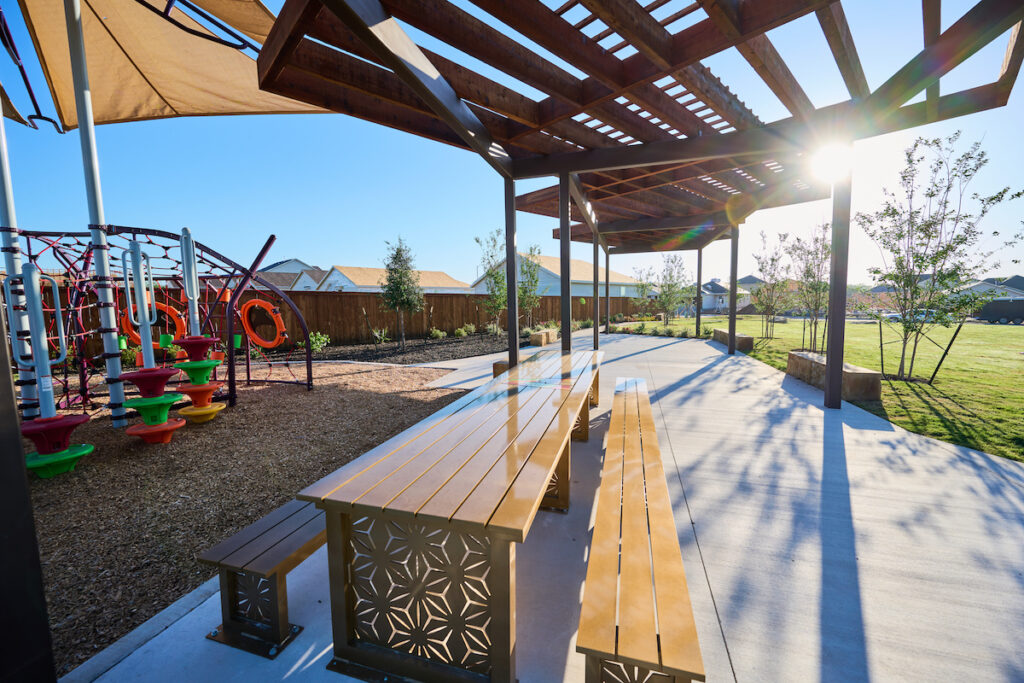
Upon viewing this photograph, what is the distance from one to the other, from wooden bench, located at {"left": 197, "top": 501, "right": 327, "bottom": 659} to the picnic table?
0.95 feet

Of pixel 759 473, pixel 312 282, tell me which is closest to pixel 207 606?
pixel 759 473

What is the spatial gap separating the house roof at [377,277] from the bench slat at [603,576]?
33625 mm

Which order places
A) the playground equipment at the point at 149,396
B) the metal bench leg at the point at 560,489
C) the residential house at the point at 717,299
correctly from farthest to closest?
the residential house at the point at 717,299, the playground equipment at the point at 149,396, the metal bench leg at the point at 560,489

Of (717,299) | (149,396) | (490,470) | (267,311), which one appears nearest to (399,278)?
(267,311)

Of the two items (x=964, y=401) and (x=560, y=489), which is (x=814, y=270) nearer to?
(x=964, y=401)

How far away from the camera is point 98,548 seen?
2402mm

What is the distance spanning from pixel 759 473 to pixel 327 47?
5137mm

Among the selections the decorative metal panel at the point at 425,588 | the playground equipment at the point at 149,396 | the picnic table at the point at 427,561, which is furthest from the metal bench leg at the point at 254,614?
the playground equipment at the point at 149,396

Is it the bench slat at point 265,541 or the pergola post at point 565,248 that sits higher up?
the pergola post at point 565,248

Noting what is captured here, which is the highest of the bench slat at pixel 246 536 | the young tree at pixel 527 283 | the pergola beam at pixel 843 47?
the pergola beam at pixel 843 47

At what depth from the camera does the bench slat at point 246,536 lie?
1.67 metres

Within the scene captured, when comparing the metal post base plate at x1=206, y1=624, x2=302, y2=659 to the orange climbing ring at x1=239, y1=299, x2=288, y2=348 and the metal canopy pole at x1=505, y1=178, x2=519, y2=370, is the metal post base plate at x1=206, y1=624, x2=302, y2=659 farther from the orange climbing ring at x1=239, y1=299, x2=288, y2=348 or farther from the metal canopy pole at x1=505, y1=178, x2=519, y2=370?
the orange climbing ring at x1=239, y1=299, x2=288, y2=348

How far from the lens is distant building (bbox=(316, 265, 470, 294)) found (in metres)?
35.7

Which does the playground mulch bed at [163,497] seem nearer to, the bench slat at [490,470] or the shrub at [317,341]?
the bench slat at [490,470]
